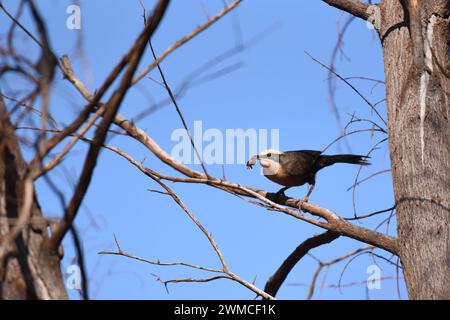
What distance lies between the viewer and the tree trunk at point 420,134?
3299 mm

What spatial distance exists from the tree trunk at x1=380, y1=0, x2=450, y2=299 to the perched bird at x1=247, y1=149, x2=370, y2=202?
145cm

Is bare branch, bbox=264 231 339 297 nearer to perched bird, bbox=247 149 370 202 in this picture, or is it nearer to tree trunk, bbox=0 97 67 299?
perched bird, bbox=247 149 370 202

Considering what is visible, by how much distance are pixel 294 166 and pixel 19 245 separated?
3431mm

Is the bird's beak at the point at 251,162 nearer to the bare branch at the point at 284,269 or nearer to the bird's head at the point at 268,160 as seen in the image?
the bird's head at the point at 268,160

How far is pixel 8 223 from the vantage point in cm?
196

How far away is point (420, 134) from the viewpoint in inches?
139

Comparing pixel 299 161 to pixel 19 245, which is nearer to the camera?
pixel 19 245

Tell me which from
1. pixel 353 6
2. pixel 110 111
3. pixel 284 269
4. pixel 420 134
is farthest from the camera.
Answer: pixel 284 269

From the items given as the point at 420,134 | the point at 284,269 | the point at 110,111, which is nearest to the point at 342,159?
the point at 284,269

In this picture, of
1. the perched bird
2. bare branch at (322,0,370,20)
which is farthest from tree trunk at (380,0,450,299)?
the perched bird

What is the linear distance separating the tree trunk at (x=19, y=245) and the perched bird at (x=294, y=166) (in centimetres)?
317

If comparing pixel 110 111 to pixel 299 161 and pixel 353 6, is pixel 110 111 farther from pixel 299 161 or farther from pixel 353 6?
pixel 299 161
